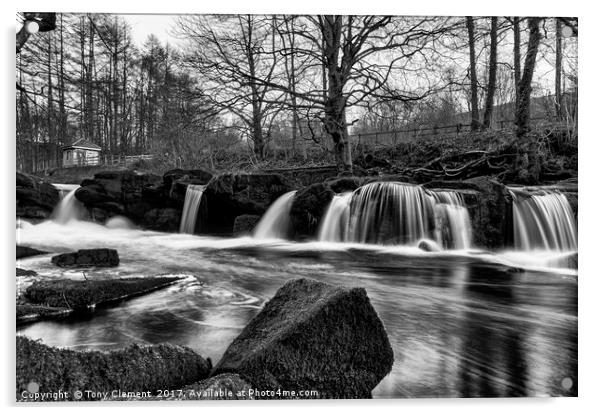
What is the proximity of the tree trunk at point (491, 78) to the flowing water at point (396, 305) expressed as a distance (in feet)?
4.03

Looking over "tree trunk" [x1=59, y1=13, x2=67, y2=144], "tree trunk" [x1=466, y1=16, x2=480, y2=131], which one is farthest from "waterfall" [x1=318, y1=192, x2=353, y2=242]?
"tree trunk" [x1=59, y1=13, x2=67, y2=144]

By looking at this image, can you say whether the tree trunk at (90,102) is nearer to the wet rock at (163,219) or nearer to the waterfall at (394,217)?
the wet rock at (163,219)

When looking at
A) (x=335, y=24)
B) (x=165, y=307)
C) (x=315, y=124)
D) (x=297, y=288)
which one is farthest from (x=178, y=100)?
(x=297, y=288)

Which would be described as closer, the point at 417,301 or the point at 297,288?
the point at 297,288

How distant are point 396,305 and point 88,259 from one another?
6.99ft

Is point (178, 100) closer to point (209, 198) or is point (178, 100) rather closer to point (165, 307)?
point (209, 198)

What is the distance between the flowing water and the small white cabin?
511 millimetres

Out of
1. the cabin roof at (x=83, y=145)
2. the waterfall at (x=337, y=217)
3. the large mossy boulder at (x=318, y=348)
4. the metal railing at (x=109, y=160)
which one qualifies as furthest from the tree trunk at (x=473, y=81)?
the cabin roof at (x=83, y=145)

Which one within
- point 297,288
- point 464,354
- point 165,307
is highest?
point 297,288

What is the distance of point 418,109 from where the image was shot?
308cm

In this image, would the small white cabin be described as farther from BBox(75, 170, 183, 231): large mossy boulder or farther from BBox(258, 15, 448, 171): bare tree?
BBox(258, 15, 448, 171): bare tree

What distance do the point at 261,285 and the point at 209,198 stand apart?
1256mm

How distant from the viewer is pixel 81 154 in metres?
2.91

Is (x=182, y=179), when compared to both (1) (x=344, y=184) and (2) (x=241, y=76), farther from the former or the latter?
(1) (x=344, y=184)
